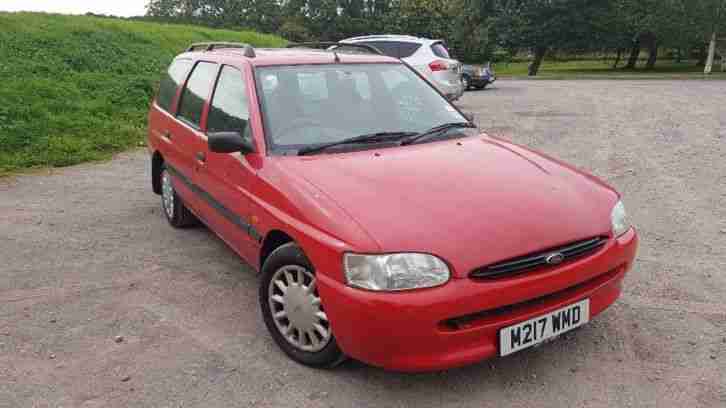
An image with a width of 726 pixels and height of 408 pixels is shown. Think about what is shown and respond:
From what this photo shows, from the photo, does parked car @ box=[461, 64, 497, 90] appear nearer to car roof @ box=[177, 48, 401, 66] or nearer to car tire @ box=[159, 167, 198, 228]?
car tire @ box=[159, 167, 198, 228]

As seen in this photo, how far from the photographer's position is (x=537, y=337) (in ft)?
9.66

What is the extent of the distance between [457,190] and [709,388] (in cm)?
157

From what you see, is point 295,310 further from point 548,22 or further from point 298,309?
point 548,22

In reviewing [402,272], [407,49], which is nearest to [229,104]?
[402,272]

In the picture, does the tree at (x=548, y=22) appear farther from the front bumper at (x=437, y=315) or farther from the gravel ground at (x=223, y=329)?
the front bumper at (x=437, y=315)

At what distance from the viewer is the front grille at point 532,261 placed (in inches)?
110

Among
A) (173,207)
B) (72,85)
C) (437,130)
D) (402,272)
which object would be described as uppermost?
(437,130)

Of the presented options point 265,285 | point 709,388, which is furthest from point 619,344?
point 265,285

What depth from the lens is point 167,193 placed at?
19.1 feet

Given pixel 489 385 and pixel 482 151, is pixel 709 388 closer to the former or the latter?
pixel 489 385

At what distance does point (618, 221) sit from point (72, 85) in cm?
1154

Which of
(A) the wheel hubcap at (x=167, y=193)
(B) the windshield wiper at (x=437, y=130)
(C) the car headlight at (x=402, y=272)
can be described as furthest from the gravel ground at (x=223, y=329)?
(B) the windshield wiper at (x=437, y=130)

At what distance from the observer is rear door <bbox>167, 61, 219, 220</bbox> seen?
465cm

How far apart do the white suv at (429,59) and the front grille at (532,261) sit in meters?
11.3
